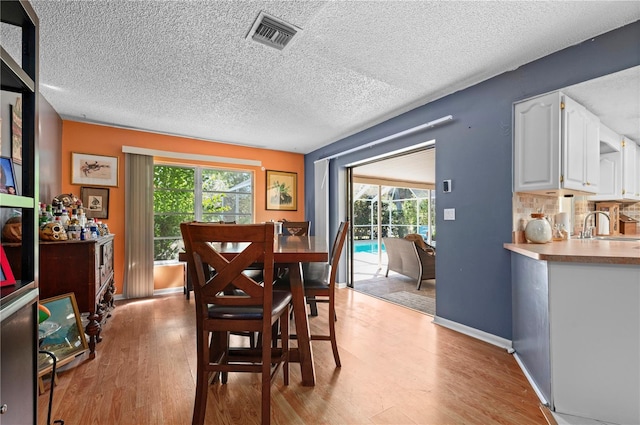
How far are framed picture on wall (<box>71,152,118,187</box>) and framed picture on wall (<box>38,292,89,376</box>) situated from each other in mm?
2136

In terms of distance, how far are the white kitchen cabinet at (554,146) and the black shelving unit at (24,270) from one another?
2.89 m

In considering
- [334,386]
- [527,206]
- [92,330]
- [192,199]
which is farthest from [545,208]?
[192,199]

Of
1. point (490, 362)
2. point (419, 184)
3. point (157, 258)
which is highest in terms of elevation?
point (419, 184)

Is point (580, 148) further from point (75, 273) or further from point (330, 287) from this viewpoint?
point (75, 273)

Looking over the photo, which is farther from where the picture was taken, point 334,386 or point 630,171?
point 630,171

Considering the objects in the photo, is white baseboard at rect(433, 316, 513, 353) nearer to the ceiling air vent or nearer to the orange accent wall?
the ceiling air vent

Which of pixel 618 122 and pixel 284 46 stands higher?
pixel 284 46

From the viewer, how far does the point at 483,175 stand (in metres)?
2.55

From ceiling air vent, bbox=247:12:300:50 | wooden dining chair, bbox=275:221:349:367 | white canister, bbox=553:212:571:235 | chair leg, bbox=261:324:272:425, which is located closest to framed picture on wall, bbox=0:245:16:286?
chair leg, bbox=261:324:272:425

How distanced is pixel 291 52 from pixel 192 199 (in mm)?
3093

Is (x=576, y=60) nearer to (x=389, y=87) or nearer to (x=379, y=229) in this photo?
(x=389, y=87)

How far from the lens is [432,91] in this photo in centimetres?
281

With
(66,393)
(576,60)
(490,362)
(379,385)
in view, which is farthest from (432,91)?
(66,393)

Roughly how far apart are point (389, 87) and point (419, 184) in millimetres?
5486
